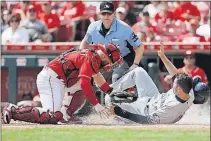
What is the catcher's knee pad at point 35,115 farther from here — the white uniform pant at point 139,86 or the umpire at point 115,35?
the umpire at point 115,35

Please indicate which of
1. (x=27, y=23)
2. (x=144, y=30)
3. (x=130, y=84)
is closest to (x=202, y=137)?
(x=130, y=84)

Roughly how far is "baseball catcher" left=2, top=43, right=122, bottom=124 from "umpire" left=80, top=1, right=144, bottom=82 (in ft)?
3.95

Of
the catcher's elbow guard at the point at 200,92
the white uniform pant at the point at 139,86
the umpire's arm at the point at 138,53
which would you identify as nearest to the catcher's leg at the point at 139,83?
the white uniform pant at the point at 139,86

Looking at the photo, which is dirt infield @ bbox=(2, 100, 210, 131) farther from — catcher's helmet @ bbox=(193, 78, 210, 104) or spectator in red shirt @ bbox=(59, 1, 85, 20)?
spectator in red shirt @ bbox=(59, 1, 85, 20)

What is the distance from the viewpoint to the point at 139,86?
11.3 meters

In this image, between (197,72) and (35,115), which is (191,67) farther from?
(35,115)

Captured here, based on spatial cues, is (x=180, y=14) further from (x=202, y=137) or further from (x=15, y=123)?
(x=202, y=137)

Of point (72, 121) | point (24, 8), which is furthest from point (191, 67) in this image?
point (24, 8)

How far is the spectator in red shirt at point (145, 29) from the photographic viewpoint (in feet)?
52.8

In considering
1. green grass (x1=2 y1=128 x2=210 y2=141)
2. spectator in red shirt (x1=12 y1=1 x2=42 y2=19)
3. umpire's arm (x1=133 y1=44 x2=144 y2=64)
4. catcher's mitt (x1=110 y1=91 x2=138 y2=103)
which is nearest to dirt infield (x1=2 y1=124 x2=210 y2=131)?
green grass (x1=2 y1=128 x2=210 y2=141)

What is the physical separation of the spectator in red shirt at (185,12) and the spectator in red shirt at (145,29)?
68 cm

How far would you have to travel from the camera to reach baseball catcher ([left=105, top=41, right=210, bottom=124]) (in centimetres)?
1023

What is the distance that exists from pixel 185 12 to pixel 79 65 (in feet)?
22.2

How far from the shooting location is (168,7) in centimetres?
1727
